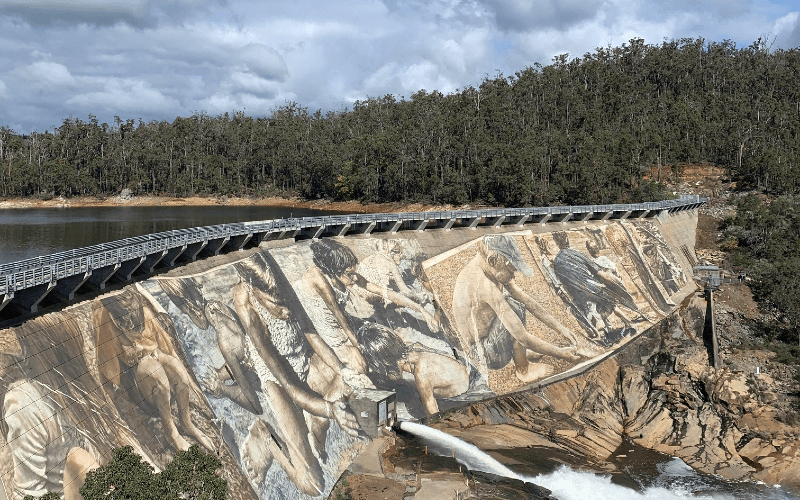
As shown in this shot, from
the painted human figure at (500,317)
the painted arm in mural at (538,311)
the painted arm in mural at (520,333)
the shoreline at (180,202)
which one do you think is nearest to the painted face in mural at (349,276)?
the painted human figure at (500,317)

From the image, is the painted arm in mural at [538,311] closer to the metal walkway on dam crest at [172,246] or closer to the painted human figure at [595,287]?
the painted human figure at [595,287]

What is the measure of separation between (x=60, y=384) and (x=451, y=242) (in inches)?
1705

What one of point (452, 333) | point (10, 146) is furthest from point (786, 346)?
point (10, 146)

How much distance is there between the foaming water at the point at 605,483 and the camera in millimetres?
42688

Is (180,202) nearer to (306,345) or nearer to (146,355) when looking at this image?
(306,345)

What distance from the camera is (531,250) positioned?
72562mm

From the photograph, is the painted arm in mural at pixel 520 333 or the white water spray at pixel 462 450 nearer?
the white water spray at pixel 462 450

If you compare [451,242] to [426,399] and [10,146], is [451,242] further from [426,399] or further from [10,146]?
[10,146]

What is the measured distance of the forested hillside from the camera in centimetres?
11638

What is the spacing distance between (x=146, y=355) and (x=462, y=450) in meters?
21.0

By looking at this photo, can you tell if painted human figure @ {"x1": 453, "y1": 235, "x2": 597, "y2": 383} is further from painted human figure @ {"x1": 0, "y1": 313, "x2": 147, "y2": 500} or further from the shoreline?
the shoreline

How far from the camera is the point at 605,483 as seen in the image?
4391 cm

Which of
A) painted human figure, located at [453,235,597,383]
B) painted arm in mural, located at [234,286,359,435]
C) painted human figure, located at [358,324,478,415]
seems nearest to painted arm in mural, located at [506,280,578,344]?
painted human figure, located at [453,235,597,383]

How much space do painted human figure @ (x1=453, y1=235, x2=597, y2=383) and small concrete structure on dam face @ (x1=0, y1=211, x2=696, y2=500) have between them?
15 centimetres
